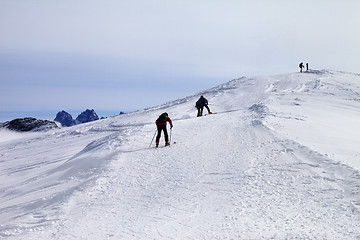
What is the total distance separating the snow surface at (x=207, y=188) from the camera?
30.8 ft

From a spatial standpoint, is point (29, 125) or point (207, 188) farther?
point (29, 125)

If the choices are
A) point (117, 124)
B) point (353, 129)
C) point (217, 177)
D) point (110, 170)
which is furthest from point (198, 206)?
point (117, 124)

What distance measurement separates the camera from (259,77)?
5412 cm

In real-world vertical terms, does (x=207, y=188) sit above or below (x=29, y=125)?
above

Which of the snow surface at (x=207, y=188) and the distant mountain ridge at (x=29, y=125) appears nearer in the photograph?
the snow surface at (x=207, y=188)

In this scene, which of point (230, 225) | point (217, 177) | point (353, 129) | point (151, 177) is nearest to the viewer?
point (230, 225)

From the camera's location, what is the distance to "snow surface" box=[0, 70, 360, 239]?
9375 mm

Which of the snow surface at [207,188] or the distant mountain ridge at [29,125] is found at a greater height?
the snow surface at [207,188]

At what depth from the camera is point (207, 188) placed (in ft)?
39.4

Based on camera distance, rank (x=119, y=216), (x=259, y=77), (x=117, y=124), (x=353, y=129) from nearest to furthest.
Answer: (x=119, y=216)
(x=353, y=129)
(x=117, y=124)
(x=259, y=77)

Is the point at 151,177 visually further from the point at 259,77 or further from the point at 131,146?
the point at 259,77

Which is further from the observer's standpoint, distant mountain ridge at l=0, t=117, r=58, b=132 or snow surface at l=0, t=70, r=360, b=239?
→ distant mountain ridge at l=0, t=117, r=58, b=132

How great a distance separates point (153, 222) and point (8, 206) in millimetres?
Result: 6996

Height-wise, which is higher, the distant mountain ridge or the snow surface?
the snow surface
